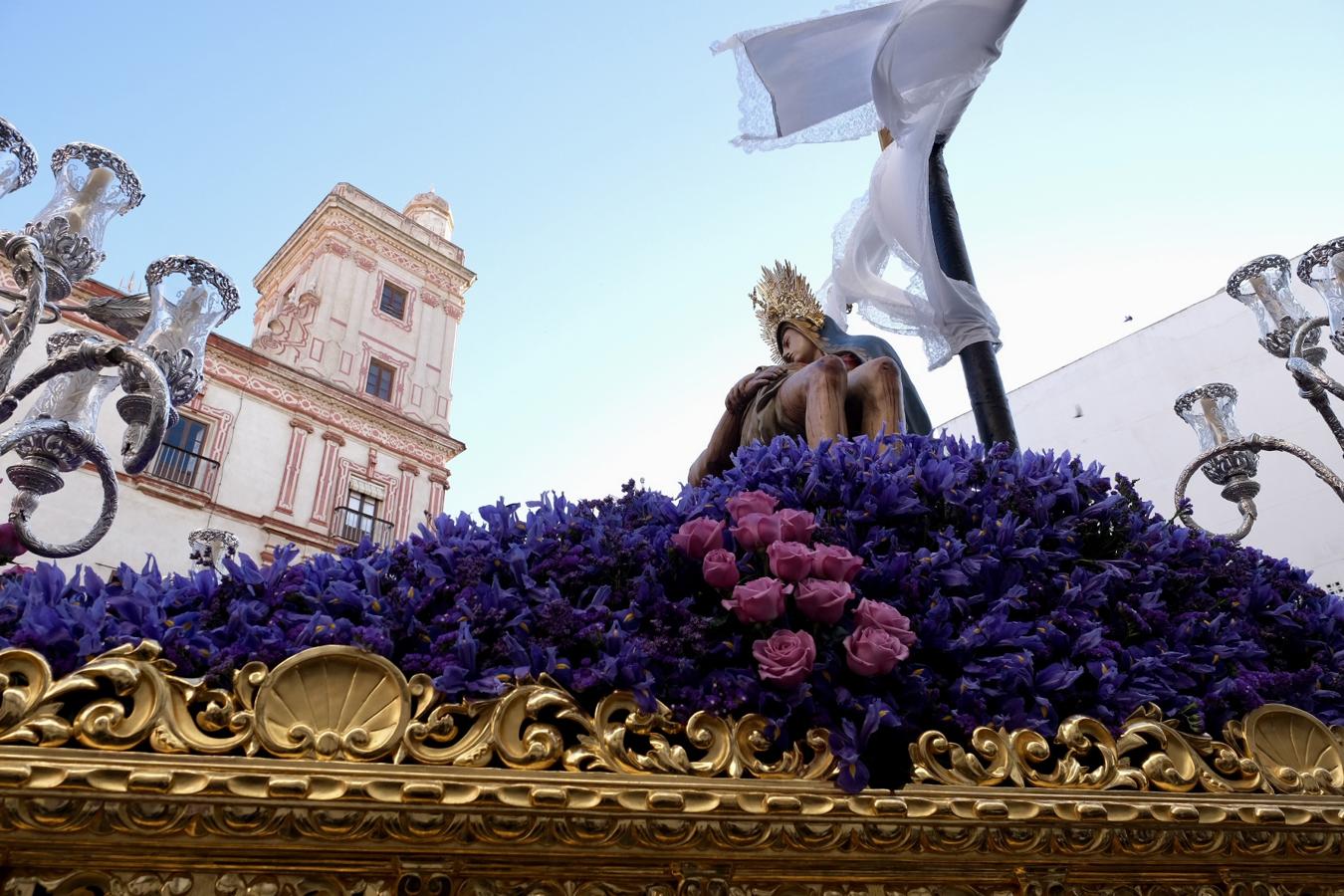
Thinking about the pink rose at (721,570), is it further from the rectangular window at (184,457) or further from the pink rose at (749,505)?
the rectangular window at (184,457)

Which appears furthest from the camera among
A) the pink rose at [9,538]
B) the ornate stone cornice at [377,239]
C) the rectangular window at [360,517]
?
the ornate stone cornice at [377,239]

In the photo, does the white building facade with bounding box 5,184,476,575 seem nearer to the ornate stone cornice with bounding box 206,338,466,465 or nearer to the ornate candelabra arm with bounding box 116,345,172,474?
the ornate stone cornice with bounding box 206,338,466,465

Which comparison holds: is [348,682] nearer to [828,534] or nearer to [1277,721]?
[828,534]

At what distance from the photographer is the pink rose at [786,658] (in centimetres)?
128

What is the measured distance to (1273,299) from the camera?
4.76 metres

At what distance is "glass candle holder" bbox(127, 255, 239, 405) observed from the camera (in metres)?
3.49

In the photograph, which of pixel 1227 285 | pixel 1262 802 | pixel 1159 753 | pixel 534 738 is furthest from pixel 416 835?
pixel 1227 285

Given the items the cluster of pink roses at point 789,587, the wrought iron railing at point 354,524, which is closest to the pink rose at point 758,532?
→ the cluster of pink roses at point 789,587

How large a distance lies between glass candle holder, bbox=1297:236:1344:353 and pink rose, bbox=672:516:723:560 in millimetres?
4173

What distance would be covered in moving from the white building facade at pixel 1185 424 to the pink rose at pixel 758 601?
481 inches

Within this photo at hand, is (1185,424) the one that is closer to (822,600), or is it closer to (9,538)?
(822,600)

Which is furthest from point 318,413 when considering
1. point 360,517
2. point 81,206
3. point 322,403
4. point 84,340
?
point 84,340

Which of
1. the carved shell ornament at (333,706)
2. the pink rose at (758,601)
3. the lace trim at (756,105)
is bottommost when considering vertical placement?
the carved shell ornament at (333,706)

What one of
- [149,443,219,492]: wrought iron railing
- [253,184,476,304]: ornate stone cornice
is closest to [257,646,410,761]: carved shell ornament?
[149,443,219,492]: wrought iron railing
